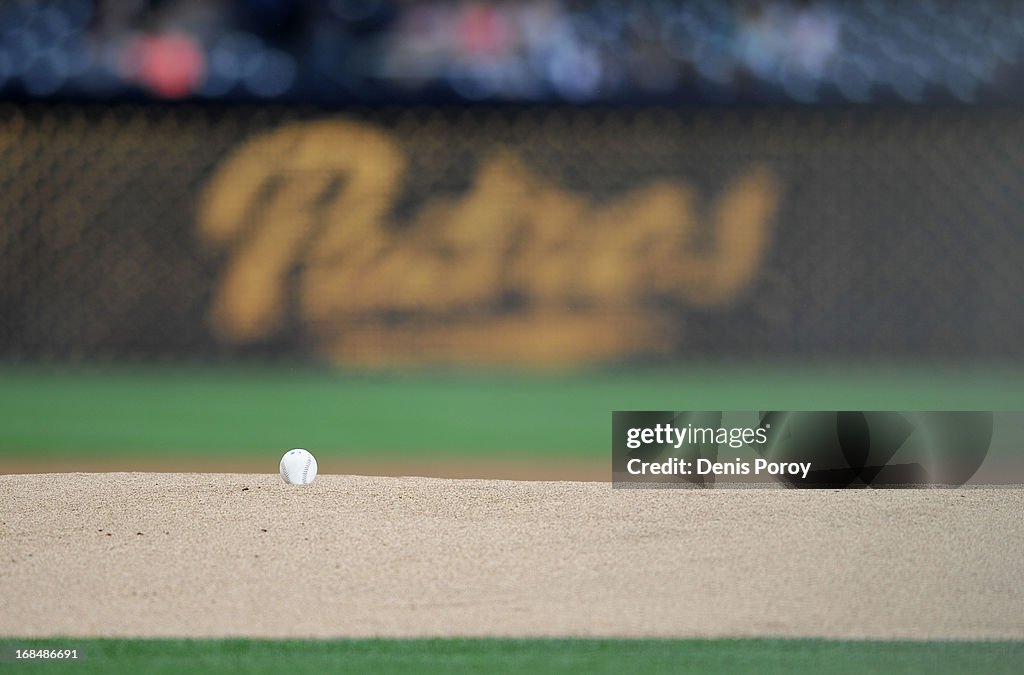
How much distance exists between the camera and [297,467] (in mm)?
6695

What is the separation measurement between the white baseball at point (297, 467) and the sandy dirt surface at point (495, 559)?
0.42 ft

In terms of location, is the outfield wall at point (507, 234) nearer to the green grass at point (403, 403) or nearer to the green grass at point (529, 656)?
the green grass at point (403, 403)

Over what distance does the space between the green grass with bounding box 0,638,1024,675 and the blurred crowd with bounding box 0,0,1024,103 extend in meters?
11.7

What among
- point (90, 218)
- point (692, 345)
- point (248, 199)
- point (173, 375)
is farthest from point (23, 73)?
point (692, 345)

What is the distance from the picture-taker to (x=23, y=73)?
1520cm

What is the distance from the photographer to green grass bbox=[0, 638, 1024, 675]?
162 inches

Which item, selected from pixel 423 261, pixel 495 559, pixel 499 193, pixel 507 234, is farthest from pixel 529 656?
pixel 499 193

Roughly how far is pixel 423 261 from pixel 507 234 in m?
1.03

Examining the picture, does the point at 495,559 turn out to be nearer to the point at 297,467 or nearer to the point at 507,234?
the point at 297,467

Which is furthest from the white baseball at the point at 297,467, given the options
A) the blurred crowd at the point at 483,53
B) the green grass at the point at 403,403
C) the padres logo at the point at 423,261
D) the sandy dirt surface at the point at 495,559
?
the blurred crowd at the point at 483,53

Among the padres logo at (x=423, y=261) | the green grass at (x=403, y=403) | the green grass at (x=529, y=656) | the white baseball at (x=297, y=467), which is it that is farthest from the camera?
the padres logo at (x=423, y=261)

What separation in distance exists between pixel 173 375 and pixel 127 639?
412 inches

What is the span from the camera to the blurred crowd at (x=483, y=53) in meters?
15.4

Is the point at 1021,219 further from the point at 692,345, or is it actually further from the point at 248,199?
A: the point at 248,199
